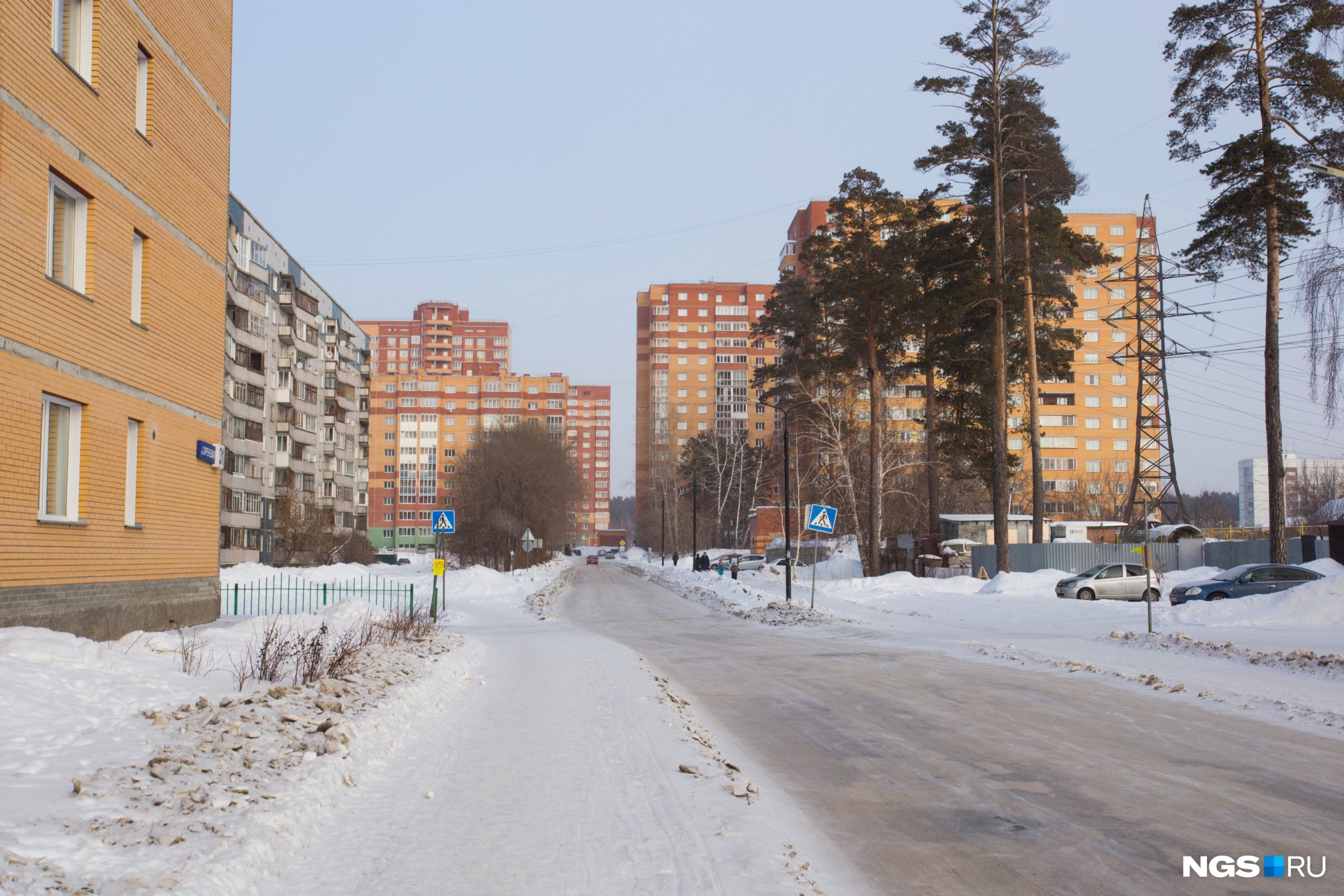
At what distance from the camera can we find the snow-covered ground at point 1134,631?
541 inches

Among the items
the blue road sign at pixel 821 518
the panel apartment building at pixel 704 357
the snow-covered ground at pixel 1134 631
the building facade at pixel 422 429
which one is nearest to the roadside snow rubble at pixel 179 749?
the snow-covered ground at pixel 1134 631

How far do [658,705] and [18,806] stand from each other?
7303 mm

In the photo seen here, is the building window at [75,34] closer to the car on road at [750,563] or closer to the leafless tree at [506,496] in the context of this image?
the leafless tree at [506,496]

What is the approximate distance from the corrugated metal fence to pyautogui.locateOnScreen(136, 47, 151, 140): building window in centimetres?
3440

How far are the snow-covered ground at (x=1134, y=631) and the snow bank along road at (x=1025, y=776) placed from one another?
4.28ft

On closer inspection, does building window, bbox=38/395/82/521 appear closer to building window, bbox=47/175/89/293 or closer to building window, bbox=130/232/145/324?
building window, bbox=47/175/89/293

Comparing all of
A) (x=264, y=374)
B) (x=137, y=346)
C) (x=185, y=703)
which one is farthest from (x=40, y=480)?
(x=264, y=374)

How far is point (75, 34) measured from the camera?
15125mm

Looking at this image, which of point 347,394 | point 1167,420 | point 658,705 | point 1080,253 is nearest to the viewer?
point 658,705

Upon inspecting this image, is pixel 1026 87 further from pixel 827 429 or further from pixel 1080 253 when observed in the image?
pixel 827 429

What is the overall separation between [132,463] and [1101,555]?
3902 cm

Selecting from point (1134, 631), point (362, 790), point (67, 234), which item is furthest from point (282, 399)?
point (362, 790)

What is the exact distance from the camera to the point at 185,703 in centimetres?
955

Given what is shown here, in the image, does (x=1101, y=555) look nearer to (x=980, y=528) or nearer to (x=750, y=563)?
(x=980, y=528)
